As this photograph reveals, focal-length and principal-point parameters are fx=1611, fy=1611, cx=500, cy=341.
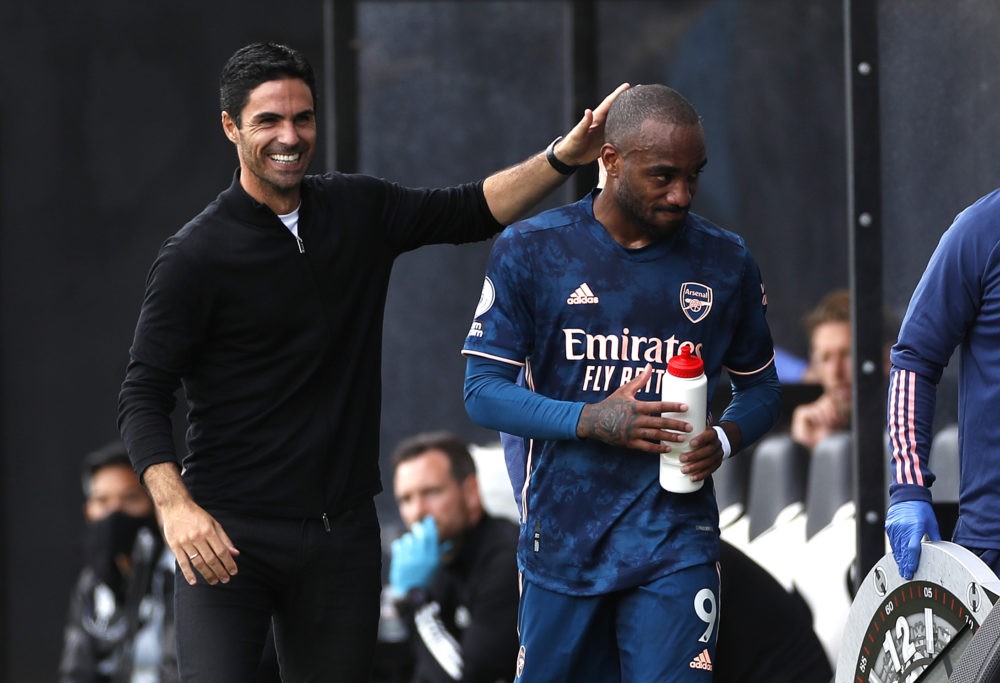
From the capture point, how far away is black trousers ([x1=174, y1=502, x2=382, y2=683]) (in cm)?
336

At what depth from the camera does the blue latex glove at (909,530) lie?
3.13m

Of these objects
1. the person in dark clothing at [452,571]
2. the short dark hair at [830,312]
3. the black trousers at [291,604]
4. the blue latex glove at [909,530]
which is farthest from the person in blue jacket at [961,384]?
the short dark hair at [830,312]

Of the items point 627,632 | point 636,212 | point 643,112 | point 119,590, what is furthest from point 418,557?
point 643,112

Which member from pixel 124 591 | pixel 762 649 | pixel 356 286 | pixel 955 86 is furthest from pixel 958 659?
pixel 124 591

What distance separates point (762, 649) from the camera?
12.4 ft

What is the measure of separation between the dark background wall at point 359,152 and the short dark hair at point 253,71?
2.72 meters

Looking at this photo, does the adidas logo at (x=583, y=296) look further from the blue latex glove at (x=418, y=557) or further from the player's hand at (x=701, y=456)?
the blue latex glove at (x=418, y=557)

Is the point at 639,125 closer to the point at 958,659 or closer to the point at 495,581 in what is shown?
the point at 958,659

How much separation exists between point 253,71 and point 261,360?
0.61 meters

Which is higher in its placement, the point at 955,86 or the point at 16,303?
the point at 955,86

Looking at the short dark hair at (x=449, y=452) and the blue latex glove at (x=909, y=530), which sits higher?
the blue latex glove at (x=909, y=530)

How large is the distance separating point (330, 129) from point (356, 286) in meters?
2.59

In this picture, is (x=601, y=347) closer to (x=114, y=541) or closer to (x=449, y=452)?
(x=449, y=452)

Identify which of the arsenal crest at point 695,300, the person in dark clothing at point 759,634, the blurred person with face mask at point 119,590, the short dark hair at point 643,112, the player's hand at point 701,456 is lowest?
the blurred person with face mask at point 119,590
